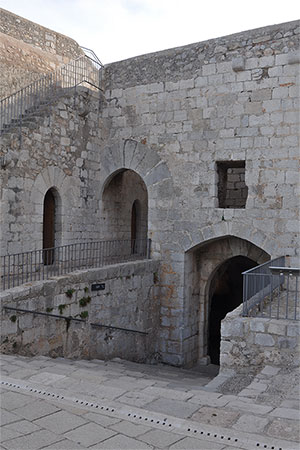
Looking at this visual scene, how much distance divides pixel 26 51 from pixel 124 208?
497cm

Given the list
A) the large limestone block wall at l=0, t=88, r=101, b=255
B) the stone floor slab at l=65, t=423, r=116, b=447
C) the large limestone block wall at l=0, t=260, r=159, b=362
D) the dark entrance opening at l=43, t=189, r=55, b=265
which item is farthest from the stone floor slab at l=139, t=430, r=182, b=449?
the dark entrance opening at l=43, t=189, r=55, b=265

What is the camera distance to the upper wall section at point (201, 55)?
31.1 feet

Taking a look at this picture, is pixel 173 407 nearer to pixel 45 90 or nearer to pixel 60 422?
pixel 60 422

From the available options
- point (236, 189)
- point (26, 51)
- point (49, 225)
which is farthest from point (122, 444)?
point (26, 51)

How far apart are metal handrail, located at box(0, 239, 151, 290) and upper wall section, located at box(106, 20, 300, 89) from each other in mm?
4098

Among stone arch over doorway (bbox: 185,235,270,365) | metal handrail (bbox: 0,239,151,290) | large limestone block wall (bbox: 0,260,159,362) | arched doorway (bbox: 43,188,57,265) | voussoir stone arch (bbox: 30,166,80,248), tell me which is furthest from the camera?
stone arch over doorway (bbox: 185,235,270,365)

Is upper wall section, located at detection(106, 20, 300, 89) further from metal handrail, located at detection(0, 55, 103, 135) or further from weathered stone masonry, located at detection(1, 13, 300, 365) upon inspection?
metal handrail, located at detection(0, 55, 103, 135)

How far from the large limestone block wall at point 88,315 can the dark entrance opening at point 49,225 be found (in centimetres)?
211

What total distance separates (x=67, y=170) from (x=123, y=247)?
332 cm

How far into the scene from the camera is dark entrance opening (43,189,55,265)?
419 inches

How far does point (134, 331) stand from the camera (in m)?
9.98

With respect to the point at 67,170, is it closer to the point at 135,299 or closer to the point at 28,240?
the point at 28,240

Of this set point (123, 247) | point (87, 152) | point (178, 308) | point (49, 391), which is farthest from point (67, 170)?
point (49, 391)

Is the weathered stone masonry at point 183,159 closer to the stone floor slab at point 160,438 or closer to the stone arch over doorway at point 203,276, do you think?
the stone arch over doorway at point 203,276
